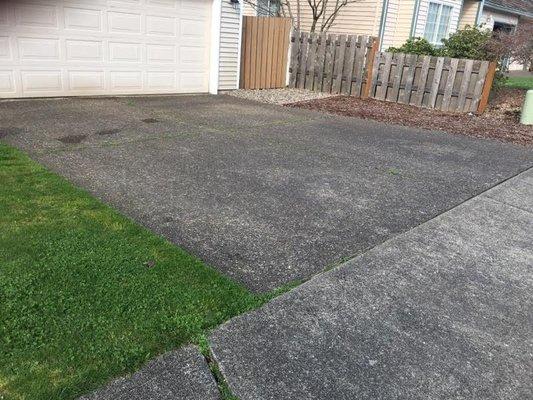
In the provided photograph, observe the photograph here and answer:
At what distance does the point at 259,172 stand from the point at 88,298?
3496 millimetres

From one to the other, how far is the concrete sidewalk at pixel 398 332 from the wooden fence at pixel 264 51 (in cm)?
1025

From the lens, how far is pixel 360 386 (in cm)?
250

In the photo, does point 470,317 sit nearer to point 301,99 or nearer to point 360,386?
point 360,386

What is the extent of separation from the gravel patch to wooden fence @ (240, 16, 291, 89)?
15.1 inches

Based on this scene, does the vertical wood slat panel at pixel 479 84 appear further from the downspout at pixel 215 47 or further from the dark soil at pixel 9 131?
the dark soil at pixel 9 131

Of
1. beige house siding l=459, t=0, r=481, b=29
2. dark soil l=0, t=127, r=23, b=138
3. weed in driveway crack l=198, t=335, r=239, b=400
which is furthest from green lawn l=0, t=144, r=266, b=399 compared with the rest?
beige house siding l=459, t=0, r=481, b=29

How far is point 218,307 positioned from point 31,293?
1238 millimetres

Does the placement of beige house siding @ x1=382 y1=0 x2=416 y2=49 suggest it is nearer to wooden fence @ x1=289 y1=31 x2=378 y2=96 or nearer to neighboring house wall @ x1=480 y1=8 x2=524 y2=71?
wooden fence @ x1=289 y1=31 x2=378 y2=96

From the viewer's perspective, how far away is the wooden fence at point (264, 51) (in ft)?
43.3

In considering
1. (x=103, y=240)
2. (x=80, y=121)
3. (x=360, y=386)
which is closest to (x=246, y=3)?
(x=80, y=121)

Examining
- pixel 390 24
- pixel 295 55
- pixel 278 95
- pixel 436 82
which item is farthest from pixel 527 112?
pixel 390 24

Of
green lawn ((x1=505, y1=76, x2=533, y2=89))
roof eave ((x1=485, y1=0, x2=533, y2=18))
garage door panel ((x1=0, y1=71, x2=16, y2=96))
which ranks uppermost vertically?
roof eave ((x1=485, y1=0, x2=533, y2=18))

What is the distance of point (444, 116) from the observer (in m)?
11.3

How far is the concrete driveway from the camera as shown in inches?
165
